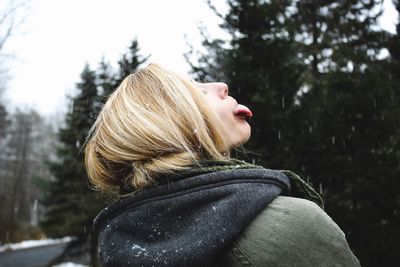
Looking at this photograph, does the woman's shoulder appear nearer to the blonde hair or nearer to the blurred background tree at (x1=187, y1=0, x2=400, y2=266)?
the blonde hair

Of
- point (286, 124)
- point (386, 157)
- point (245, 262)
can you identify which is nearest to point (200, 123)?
point (245, 262)

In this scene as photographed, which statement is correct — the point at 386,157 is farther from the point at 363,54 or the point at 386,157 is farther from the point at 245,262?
the point at 245,262

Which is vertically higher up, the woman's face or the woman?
the woman's face

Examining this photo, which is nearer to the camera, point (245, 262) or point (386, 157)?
point (245, 262)

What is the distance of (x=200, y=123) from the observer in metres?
1.29

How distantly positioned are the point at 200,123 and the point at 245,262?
0.47m

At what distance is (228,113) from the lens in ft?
4.80

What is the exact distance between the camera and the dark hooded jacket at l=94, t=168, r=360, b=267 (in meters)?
1.04

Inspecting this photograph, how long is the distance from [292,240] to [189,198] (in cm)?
30

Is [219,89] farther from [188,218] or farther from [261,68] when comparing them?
[261,68]

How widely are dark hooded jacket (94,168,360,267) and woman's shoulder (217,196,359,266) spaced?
0.03 m

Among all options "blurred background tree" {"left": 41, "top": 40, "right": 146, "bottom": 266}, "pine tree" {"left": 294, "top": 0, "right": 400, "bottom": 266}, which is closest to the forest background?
"pine tree" {"left": 294, "top": 0, "right": 400, "bottom": 266}

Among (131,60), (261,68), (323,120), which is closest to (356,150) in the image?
(323,120)

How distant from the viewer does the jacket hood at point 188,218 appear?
104 centimetres
